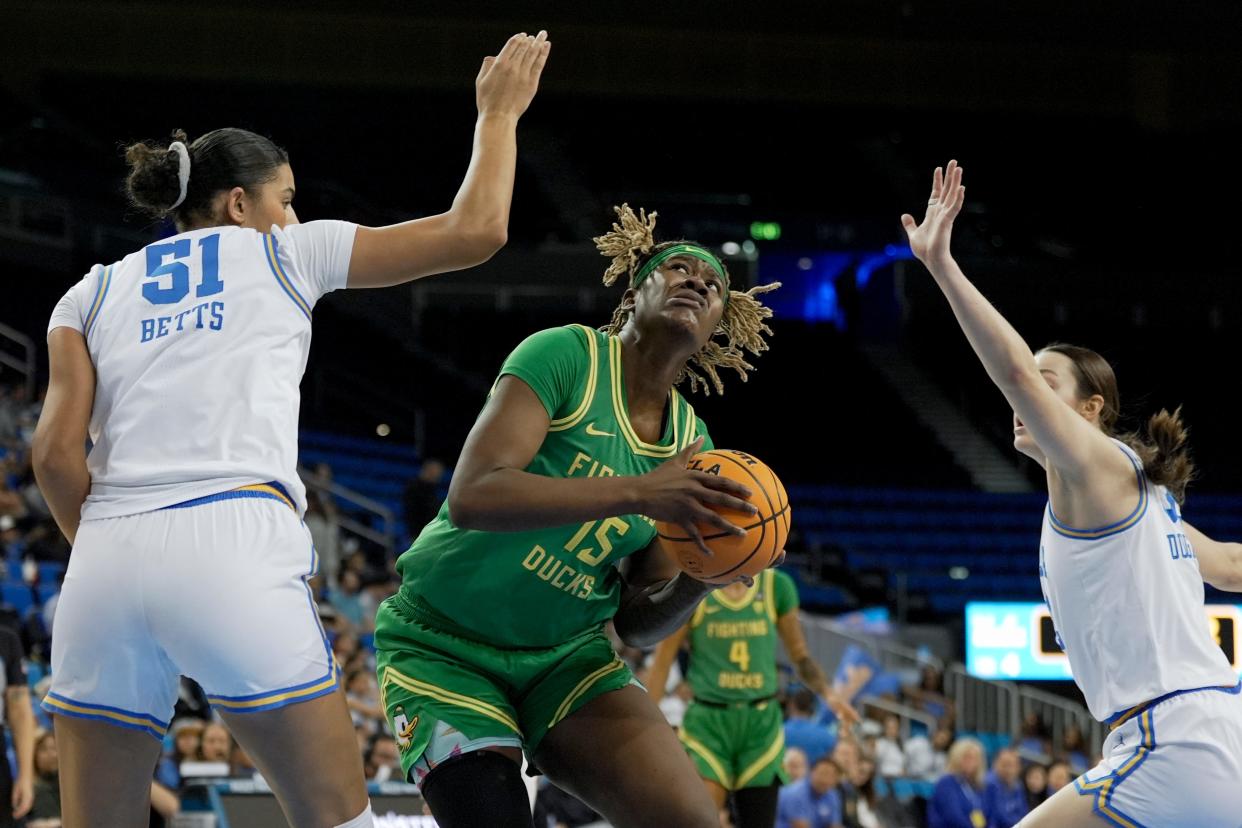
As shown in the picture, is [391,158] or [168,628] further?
[391,158]

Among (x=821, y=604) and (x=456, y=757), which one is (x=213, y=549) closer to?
(x=456, y=757)

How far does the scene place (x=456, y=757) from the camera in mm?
3568

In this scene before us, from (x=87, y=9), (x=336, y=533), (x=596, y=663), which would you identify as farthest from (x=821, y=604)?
(x=596, y=663)

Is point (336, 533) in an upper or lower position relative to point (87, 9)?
lower

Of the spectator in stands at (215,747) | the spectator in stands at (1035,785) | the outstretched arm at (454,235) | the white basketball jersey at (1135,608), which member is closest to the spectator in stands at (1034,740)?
the spectator in stands at (1035,785)

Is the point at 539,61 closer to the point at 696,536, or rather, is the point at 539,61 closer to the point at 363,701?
the point at 696,536

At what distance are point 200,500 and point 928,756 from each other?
1015cm

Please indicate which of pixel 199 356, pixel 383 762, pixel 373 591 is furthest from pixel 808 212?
pixel 199 356

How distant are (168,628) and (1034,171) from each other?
2159cm

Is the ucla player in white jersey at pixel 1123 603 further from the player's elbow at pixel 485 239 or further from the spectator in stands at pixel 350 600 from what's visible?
the spectator in stands at pixel 350 600

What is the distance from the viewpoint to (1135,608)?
12.3 feet

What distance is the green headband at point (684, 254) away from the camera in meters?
3.92

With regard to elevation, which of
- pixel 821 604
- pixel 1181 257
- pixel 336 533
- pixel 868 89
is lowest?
pixel 821 604

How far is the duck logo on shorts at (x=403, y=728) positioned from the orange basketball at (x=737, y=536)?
0.78 metres
